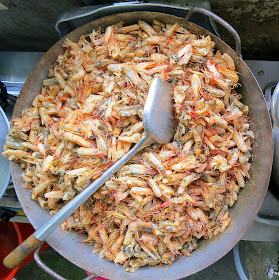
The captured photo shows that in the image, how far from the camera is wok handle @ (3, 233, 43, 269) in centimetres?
138

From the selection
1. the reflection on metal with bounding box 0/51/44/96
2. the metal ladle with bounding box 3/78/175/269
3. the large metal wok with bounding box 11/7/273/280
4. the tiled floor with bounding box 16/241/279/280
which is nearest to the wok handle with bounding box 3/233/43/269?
the metal ladle with bounding box 3/78/175/269

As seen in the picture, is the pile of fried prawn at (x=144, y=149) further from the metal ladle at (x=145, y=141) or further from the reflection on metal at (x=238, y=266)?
the reflection on metal at (x=238, y=266)

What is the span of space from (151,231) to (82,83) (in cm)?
91

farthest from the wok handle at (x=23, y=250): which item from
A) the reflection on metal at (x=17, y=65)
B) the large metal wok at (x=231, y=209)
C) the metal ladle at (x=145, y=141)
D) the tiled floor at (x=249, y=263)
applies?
the tiled floor at (x=249, y=263)

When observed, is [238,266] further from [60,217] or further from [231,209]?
[60,217]

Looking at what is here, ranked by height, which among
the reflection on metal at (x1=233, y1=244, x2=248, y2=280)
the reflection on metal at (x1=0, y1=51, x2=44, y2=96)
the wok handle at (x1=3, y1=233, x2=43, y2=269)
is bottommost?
the reflection on metal at (x1=233, y1=244, x2=248, y2=280)

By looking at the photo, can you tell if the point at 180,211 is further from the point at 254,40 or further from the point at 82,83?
the point at 254,40

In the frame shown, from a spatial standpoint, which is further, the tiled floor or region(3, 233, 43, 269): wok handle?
the tiled floor

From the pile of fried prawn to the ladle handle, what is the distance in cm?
5

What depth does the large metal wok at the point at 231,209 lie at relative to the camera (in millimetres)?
1512

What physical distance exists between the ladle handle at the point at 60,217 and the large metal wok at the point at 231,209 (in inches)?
9.9

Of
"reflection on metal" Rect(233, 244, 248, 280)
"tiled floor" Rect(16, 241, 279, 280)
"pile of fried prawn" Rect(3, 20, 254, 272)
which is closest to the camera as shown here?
"pile of fried prawn" Rect(3, 20, 254, 272)

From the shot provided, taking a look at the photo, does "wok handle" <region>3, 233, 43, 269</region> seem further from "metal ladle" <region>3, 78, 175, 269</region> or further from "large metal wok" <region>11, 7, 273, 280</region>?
"large metal wok" <region>11, 7, 273, 280</region>

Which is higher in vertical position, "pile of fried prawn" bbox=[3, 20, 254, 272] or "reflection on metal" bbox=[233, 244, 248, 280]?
"pile of fried prawn" bbox=[3, 20, 254, 272]
